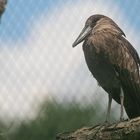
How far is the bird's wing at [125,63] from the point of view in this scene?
808 centimetres

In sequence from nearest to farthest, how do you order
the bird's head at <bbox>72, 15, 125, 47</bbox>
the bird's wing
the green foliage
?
the bird's wing → the bird's head at <bbox>72, 15, 125, 47</bbox> → the green foliage

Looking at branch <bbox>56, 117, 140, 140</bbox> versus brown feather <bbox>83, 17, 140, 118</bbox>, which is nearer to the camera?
branch <bbox>56, 117, 140, 140</bbox>

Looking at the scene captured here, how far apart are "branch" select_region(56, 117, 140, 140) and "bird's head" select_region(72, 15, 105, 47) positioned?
4.40ft

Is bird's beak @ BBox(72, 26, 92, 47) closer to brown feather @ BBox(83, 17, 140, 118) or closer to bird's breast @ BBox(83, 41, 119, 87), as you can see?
brown feather @ BBox(83, 17, 140, 118)

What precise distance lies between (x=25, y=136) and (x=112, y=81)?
468 centimetres

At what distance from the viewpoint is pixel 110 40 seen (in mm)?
8289

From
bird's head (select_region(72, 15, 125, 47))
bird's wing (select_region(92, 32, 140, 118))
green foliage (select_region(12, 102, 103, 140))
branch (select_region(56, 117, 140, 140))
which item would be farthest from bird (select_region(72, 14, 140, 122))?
green foliage (select_region(12, 102, 103, 140))

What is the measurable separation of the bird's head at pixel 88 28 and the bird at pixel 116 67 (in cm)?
23

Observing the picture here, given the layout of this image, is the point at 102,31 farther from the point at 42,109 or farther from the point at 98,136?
the point at 42,109

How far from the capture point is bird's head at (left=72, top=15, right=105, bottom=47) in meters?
8.63

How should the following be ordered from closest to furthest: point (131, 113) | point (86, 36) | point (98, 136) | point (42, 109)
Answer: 1. point (98, 136)
2. point (131, 113)
3. point (86, 36)
4. point (42, 109)

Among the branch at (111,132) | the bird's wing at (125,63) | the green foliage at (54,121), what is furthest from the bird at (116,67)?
the green foliage at (54,121)

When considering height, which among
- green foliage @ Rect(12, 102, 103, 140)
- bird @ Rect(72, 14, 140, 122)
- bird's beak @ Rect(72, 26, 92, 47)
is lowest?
green foliage @ Rect(12, 102, 103, 140)

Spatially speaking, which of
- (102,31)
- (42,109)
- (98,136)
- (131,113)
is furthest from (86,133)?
(42,109)
